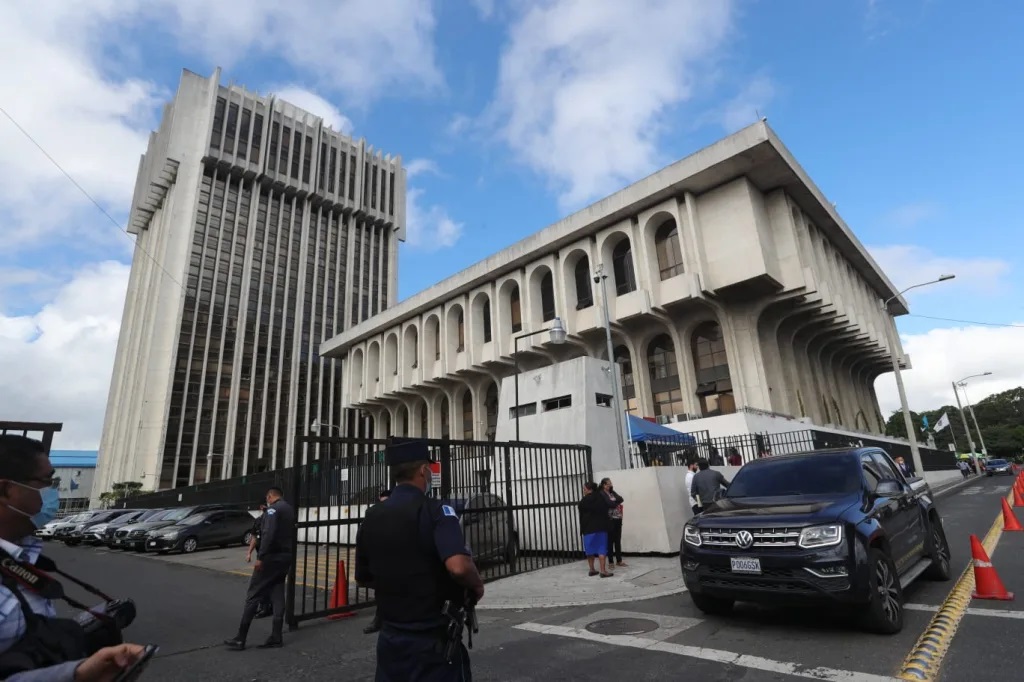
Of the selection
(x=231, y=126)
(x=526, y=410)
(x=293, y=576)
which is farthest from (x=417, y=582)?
(x=231, y=126)

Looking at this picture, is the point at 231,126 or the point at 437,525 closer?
the point at 437,525

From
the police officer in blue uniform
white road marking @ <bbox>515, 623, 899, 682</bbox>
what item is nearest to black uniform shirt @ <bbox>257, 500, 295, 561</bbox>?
white road marking @ <bbox>515, 623, 899, 682</bbox>

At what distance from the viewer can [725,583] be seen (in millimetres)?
5605

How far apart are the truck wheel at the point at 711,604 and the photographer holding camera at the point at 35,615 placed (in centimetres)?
582

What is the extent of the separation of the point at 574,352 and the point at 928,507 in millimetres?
29490

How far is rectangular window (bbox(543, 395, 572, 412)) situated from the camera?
16.6m

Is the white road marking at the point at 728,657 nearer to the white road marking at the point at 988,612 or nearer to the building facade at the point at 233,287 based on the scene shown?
the white road marking at the point at 988,612

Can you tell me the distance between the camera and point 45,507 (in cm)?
237

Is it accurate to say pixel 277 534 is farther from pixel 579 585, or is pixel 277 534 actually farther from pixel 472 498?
pixel 579 585

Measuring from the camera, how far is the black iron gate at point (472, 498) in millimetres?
Result: 7688

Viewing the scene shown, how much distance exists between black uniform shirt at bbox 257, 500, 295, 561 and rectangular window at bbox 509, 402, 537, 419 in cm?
1127

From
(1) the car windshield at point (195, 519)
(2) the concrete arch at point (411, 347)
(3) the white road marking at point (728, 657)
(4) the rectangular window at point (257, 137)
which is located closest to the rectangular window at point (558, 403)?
(3) the white road marking at point (728, 657)

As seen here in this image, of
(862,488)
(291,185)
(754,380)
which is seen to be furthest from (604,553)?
(291,185)

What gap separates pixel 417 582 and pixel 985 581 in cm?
702
